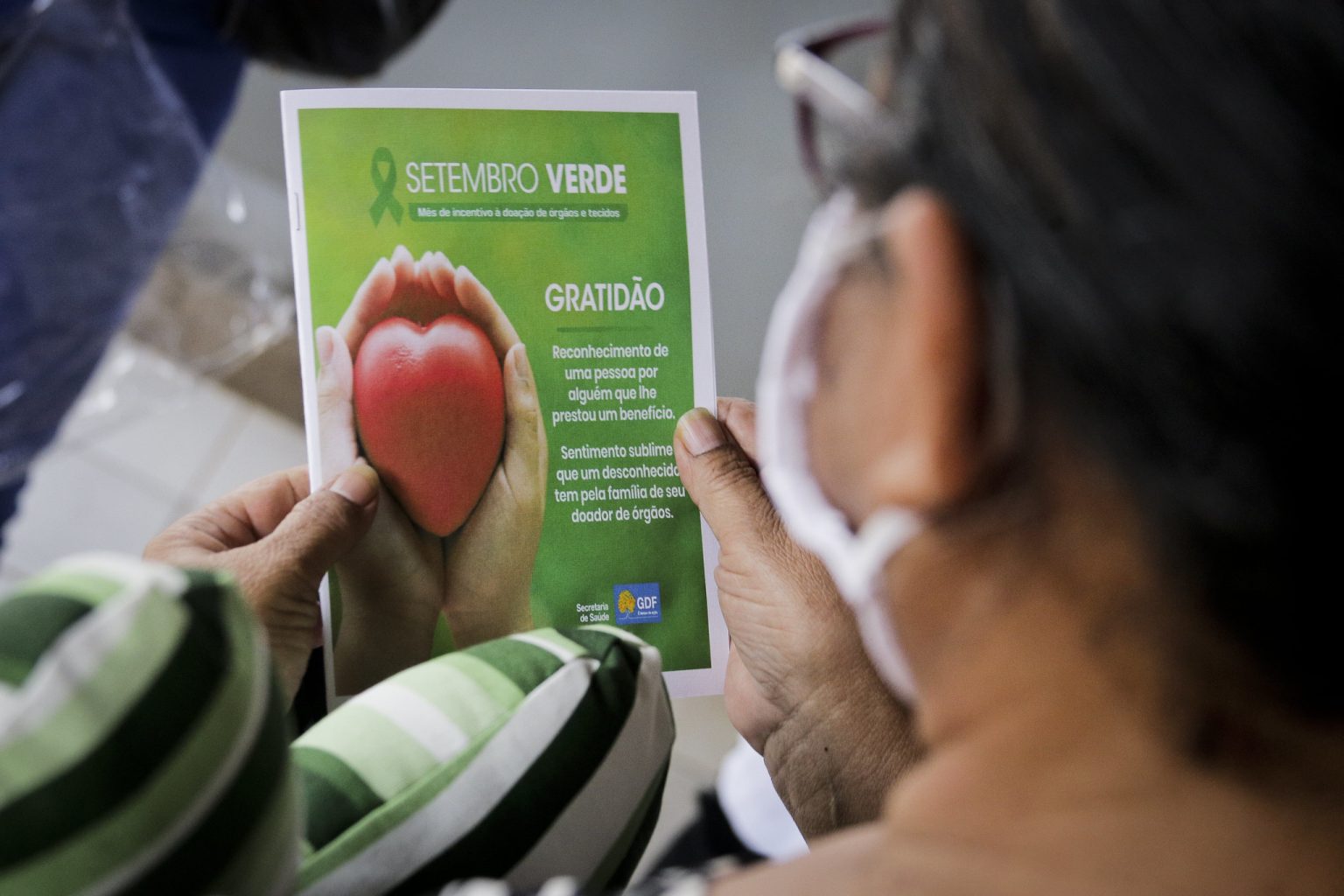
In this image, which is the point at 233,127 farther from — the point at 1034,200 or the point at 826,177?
the point at 1034,200

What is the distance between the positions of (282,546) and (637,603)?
0.77ft

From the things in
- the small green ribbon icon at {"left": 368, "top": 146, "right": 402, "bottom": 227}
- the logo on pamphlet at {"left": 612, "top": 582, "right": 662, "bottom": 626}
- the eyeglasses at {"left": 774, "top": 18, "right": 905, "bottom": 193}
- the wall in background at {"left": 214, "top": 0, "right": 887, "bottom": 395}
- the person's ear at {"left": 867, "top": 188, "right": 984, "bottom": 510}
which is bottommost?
the logo on pamphlet at {"left": 612, "top": 582, "right": 662, "bottom": 626}

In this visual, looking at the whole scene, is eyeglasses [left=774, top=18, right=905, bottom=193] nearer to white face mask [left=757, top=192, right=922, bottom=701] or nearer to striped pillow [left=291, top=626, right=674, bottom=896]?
white face mask [left=757, top=192, right=922, bottom=701]

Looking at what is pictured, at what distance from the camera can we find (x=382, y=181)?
73 cm

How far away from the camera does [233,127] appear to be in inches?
48.6

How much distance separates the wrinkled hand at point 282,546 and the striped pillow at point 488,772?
18 centimetres

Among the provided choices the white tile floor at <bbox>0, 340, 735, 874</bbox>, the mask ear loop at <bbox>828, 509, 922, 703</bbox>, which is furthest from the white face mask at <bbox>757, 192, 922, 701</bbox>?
the white tile floor at <bbox>0, 340, 735, 874</bbox>

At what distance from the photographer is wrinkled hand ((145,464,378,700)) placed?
2.13 ft

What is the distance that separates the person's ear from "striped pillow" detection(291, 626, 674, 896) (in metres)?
0.24

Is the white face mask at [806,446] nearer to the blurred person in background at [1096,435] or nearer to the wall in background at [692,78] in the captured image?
the blurred person in background at [1096,435]

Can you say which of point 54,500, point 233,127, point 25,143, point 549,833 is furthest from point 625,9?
point 549,833

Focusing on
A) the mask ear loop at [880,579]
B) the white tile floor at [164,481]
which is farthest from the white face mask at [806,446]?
the white tile floor at [164,481]

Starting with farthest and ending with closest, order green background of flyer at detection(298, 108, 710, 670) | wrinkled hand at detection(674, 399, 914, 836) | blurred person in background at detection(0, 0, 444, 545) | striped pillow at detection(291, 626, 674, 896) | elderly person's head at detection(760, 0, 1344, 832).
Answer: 1. blurred person in background at detection(0, 0, 444, 545)
2. green background of flyer at detection(298, 108, 710, 670)
3. wrinkled hand at detection(674, 399, 914, 836)
4. striped pillow at detection(291, 626, 674, 896)
5. elderly person's head at detection(760, 0, 1344, 832)

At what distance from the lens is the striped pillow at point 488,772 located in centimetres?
44
